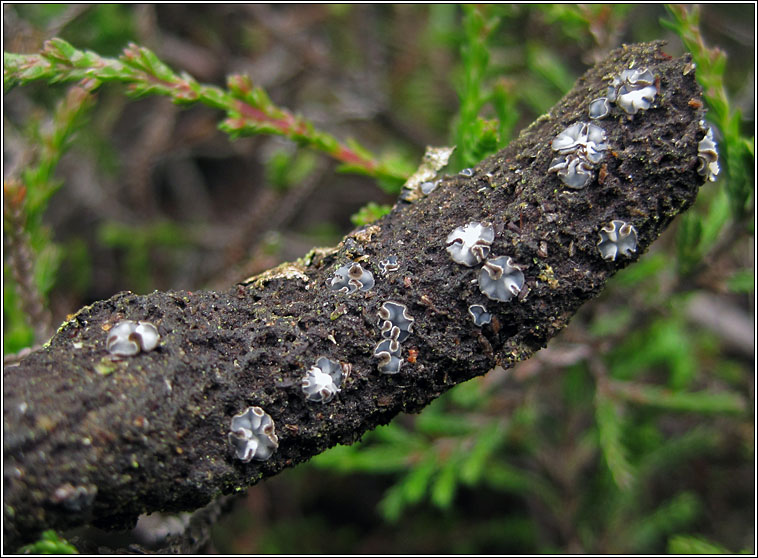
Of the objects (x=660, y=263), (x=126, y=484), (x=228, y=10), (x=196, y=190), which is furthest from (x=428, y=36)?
(x=126, y=484)

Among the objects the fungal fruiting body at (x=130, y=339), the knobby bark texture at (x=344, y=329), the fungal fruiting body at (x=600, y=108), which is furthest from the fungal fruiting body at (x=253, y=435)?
the fungal fruiting body at (x=600, y=108)

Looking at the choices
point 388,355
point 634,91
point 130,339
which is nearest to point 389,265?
point 388,355

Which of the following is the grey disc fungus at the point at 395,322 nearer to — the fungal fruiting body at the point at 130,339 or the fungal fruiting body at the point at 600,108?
the fungal fruiting body at the point at 130,339

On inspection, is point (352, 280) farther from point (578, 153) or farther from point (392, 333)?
point (578, 153)

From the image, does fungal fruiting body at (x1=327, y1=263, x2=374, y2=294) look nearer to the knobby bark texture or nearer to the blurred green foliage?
the knobby bark texture

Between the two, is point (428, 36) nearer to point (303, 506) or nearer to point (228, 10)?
point (228, 10)

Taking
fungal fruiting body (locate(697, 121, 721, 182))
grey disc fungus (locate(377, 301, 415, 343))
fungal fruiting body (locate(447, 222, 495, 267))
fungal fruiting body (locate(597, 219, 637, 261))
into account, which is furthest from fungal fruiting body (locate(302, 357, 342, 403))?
fungal fruiting body (locate(697, 121, 721, 182))
